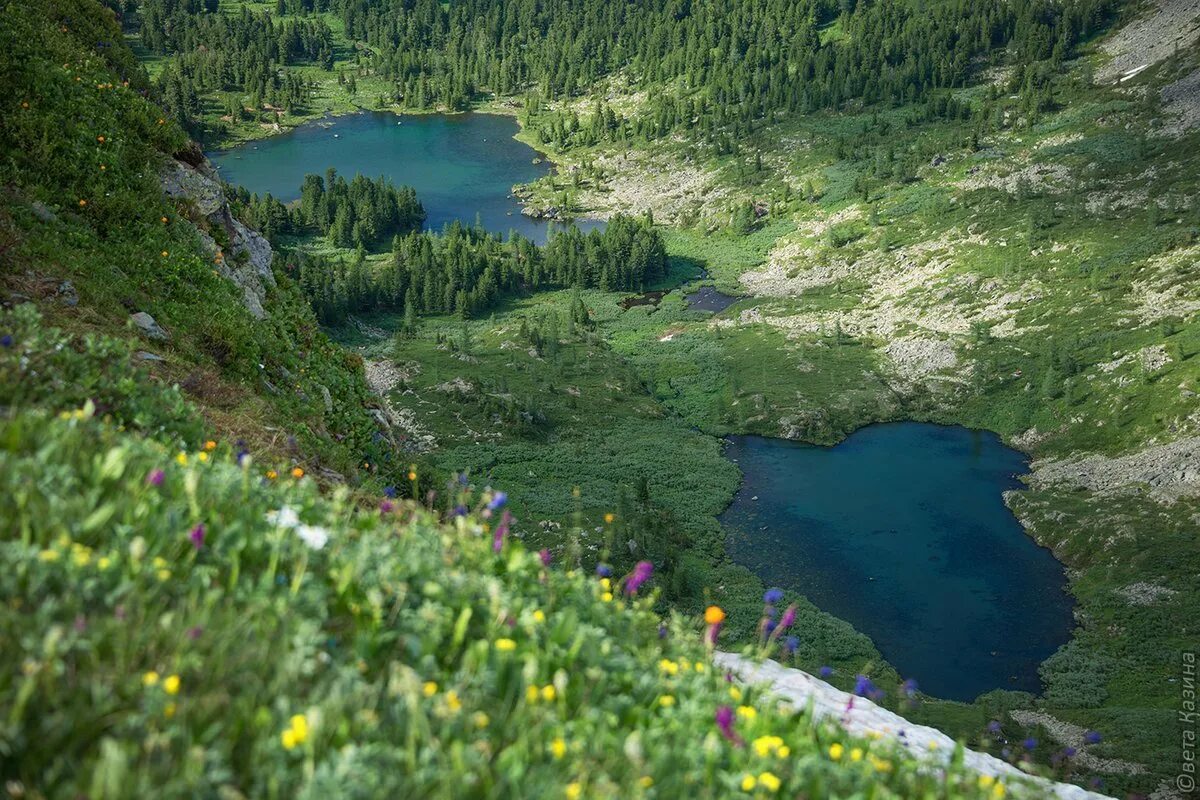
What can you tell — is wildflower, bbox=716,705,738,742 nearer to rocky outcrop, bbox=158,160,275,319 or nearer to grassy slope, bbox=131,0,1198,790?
rocky outcrop, bbox=158,160,275,319

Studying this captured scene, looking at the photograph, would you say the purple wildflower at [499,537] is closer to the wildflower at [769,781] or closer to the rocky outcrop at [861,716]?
the rocky outcrop at [861,716]

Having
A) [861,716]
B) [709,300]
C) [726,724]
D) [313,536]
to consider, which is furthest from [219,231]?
[709,300]

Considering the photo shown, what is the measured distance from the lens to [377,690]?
6184mm

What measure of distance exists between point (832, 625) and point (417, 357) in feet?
185

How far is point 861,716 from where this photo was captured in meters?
11.0

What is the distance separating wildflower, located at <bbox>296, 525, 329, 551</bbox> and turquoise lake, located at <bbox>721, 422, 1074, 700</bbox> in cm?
4892

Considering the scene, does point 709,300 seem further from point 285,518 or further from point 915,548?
point 285,518

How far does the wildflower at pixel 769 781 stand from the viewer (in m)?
6.39

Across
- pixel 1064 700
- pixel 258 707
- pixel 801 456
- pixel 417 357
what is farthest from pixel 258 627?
pixel 417 357

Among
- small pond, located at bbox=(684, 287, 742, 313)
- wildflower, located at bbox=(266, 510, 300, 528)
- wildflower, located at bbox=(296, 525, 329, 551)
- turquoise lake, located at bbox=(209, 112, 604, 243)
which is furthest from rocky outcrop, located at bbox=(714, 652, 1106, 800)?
turquoise lake, located at bbox=(209, 112, 604, 243)

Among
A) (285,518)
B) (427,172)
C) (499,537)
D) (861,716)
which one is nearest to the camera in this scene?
(285,518)

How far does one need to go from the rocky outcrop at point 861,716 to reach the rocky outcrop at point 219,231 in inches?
576

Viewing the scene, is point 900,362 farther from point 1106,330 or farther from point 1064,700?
point 1064,700

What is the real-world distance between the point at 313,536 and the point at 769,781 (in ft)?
13.8
